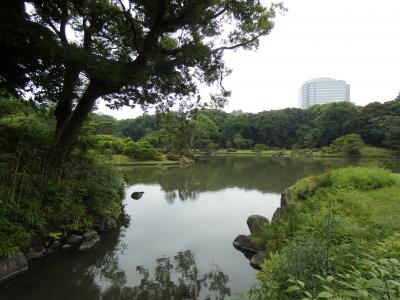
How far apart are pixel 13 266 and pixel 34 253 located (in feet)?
2.48

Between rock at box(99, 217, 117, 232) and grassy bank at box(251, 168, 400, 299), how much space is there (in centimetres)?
430

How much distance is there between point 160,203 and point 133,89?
17.8ft

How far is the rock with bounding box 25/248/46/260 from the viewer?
583 cm

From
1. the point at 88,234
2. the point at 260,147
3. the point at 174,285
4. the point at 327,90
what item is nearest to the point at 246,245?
the point at 174,285

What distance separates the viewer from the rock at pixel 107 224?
8111 millimetres

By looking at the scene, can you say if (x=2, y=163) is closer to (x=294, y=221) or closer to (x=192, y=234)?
(x=192, y=234)

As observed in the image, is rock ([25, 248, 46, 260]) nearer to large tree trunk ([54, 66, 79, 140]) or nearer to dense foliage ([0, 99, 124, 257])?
dense foliage ([0, 99, 124, 257])

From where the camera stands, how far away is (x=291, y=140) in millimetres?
51781

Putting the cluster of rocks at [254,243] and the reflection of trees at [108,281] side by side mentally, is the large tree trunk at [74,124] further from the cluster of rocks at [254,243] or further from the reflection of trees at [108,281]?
the cluster of rocks at [254,243]

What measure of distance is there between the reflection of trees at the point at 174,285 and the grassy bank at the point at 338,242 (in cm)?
115

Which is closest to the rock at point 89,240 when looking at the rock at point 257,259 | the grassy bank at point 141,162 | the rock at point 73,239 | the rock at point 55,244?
the rock at point 73,239

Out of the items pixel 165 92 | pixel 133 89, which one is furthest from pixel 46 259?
pixel 165 92

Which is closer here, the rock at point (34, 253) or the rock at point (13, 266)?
the rock at point (13, 266)

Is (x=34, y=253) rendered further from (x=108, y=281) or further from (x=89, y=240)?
(x=108, y=281)
